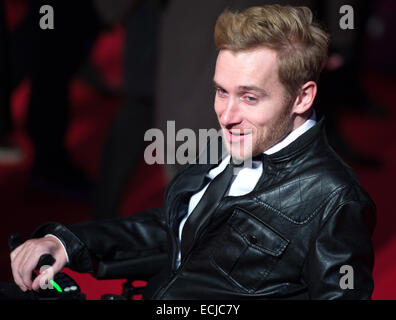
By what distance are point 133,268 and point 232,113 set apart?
1.59ft

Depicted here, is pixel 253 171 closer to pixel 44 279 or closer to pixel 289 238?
pixel 289 238

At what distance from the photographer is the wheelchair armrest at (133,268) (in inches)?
68.2

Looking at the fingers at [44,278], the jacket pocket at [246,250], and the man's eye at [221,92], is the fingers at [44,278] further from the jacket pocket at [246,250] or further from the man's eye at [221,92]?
the man's eye at [221,92]

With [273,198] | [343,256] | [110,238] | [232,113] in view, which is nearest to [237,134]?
[232,113]

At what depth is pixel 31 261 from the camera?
1557 mm

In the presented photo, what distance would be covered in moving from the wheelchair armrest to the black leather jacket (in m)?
0.17

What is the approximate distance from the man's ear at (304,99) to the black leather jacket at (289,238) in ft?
0.16

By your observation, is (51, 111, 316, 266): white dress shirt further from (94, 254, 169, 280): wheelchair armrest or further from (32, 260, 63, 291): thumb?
(32, 260, 63, 291): thumb

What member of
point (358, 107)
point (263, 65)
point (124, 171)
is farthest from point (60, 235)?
point (358, 107)

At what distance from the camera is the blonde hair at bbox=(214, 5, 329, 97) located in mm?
1449

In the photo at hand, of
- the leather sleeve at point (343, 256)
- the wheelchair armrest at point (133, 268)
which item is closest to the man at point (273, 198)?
the leather sleeve at point (343, 256)

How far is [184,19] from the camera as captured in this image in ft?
7.50
